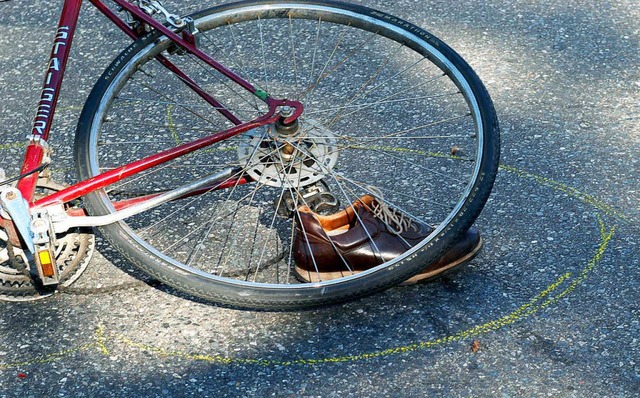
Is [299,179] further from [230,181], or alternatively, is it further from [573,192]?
[573,192]

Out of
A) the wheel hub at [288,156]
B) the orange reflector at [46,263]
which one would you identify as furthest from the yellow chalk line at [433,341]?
the wheel hub at [288,156]

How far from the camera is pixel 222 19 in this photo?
3.21 meters

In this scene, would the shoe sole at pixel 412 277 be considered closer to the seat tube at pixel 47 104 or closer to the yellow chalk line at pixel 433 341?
the yellow chalk line at pixel 433 341

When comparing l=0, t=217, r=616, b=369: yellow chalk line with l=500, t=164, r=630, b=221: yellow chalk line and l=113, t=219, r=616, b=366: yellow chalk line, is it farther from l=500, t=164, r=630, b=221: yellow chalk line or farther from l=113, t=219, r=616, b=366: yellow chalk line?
l=500, t=164, r=630, b=221: yellow chalk line

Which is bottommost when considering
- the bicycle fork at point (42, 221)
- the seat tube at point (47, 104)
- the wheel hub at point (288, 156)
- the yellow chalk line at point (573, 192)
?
the yellow chalk line at point (573, 192)

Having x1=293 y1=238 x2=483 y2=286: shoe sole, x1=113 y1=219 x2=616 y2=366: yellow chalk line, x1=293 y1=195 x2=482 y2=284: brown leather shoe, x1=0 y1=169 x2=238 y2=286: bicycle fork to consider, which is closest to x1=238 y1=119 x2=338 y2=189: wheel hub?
x1=293 y1=195 x2=482 y2=284: brown leather shoe

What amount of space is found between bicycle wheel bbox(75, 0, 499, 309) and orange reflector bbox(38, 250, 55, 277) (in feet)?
0.61

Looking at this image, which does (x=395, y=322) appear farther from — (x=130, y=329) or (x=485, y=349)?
(x=130, y=329)

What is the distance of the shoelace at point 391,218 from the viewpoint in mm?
3134

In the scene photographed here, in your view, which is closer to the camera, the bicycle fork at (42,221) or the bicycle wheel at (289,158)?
the bicycle fork at (42,221)

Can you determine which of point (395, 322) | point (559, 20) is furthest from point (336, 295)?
point (559, 20)

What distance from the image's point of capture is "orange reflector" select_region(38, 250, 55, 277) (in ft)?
9.47

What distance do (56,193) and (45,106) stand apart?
289 mm

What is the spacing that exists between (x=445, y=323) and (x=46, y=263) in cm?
122
